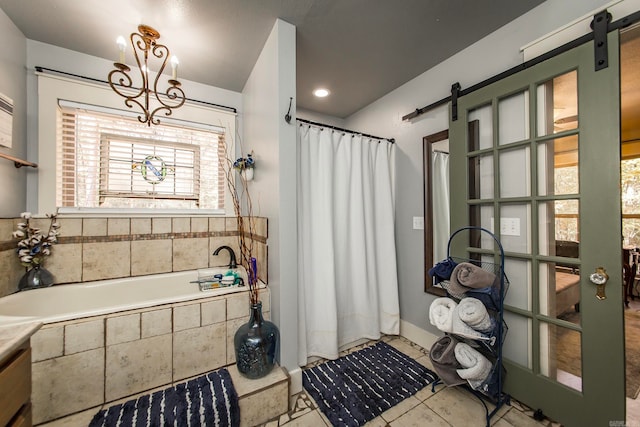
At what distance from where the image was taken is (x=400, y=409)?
4.86 feet

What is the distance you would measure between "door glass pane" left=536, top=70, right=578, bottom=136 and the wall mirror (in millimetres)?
693

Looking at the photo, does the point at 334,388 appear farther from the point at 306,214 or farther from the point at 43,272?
the point at 43,272

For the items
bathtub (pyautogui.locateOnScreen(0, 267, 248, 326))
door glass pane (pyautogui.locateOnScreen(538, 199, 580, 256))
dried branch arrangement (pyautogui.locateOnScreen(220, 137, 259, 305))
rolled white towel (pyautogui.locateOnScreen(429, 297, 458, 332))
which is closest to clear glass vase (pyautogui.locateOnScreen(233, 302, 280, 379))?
bathtub (pyautogui.locateOnScreen(0, 267, 248, 326))

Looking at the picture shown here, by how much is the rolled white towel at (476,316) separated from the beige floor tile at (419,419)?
0.60 meters

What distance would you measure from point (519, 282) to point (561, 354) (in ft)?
1.36

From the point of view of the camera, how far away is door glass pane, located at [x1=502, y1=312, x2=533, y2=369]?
58.5 inches

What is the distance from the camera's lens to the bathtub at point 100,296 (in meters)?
1.47

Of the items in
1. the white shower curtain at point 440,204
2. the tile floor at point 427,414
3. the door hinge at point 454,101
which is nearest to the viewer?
the tile floor at point 427,414

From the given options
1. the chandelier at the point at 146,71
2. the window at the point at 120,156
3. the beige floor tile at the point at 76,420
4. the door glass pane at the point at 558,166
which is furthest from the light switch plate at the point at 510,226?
the beige floor tile at the point at 76,420

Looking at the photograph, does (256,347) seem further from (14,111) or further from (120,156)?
(14,111)

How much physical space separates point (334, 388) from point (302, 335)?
417 mm

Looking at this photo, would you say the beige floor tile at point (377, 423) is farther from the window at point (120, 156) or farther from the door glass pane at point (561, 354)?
the window at point (120, 156)

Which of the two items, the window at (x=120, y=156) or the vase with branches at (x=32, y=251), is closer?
the vase with branches at (x=32, y=251)

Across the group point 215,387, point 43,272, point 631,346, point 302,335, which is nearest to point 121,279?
point 43,272
